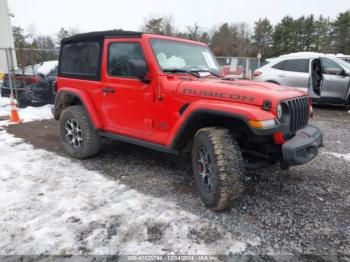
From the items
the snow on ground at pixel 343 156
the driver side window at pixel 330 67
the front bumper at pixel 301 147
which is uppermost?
the driver side window at pixel 330 67

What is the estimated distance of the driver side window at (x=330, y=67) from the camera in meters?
8.48

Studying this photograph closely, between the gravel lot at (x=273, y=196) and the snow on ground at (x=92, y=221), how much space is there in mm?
115

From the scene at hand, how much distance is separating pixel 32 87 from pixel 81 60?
5.34 meters

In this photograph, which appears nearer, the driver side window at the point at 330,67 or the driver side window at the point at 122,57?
the driver side window at the point at 122,57

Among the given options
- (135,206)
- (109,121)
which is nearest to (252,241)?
(135,206)

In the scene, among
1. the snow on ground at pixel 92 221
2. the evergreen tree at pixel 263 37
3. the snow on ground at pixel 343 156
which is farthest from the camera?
the evergreen tree at pixel 263 37

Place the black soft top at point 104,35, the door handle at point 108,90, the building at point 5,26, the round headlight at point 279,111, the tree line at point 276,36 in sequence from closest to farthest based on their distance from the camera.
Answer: the round headlight at point 279,111, the black soft top at point 104,35, the door handle at point 108,90, the building at point 5,26, the tree line at point 276,36

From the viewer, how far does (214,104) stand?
288cm

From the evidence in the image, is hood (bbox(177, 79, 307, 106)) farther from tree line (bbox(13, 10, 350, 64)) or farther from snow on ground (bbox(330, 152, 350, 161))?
tree line (bbox(13, 10, 350, 64))

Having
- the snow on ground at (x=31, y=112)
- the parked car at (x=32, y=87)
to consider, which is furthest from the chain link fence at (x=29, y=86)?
the snow on ground at (x=31, y=112)

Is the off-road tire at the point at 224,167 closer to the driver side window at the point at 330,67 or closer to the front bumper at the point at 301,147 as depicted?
A: the front bumper at the point at 301,147

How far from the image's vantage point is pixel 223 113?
2.79 meters

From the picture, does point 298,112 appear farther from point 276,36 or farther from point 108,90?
point 276,36

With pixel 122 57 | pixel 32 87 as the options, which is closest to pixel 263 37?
pixel 32 87
